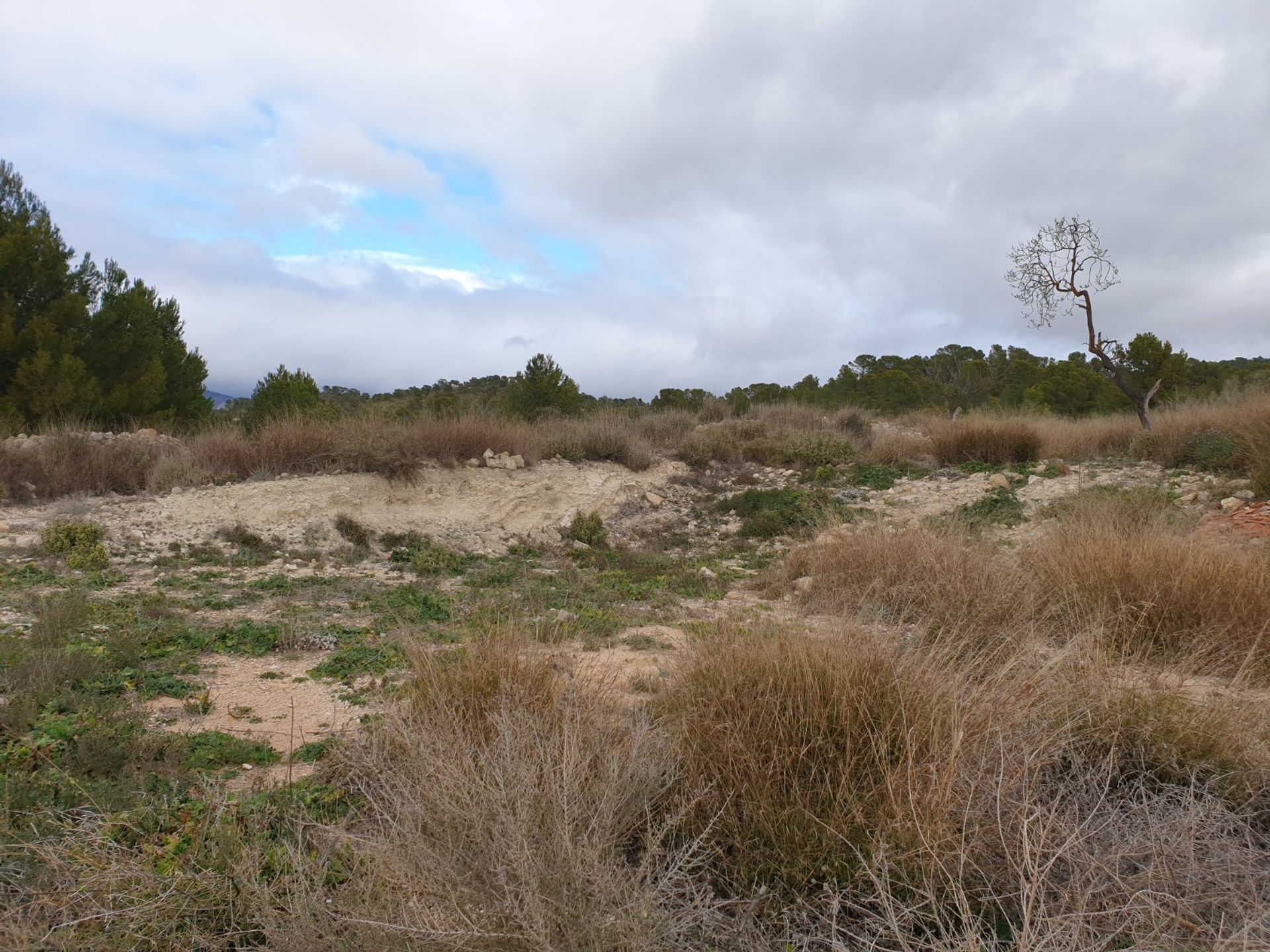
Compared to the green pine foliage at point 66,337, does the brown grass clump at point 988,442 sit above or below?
below

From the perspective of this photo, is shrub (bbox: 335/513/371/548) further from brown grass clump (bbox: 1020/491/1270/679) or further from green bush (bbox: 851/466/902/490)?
green bush (bbox: 851/466/902/490)

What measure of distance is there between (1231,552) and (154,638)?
7.59 m

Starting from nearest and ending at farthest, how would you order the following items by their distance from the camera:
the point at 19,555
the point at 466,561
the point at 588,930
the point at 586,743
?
the point at 588,930 < the point at 586,743 < the point at 19,555 < the point at 466,561

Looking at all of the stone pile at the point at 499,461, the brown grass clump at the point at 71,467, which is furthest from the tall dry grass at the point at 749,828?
the brown grass clump at the point at 71,467

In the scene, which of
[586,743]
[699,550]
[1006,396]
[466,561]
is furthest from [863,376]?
[586,743]

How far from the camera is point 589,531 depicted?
1118 centimetres

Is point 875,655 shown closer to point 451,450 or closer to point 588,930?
point 588,930

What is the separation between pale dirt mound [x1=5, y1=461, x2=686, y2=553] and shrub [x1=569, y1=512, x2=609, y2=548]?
232 mm

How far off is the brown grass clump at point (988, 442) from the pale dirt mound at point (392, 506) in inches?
254

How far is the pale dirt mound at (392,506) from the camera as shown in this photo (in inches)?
356

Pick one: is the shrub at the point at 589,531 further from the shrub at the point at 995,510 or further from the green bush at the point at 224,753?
the green bush at the point at 224,753

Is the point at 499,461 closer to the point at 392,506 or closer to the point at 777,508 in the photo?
the point at 392,506

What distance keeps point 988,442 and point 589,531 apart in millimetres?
8758

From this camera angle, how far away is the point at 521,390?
659 inches
